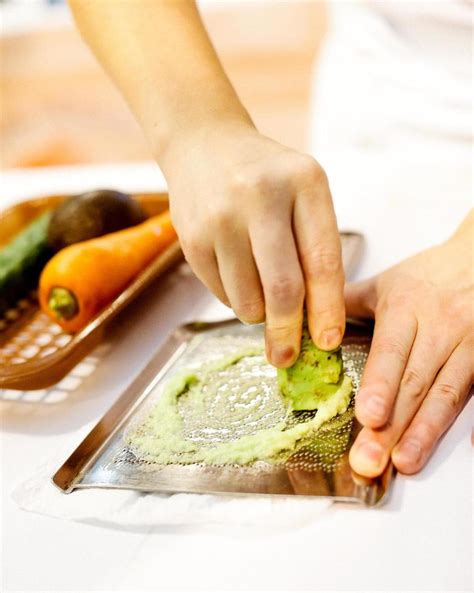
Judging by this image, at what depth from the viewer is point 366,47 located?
1.31 m

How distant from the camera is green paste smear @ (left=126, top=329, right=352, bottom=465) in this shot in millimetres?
705

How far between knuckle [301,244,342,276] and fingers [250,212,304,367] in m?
0.01

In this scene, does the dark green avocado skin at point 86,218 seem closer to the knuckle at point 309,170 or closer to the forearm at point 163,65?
the forearm at point 163,65

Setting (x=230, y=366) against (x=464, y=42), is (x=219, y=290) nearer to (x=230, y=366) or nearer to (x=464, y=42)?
(x=230, y=366)

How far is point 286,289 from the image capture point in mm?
645

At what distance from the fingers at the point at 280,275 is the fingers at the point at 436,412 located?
0.15 metres

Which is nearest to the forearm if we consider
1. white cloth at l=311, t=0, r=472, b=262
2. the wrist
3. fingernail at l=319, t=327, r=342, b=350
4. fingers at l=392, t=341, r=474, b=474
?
the wrist

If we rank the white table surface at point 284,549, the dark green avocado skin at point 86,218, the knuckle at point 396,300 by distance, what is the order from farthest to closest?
the dark green avocado skin at point 86,218 < the knuckle at point 396,300 < the white table surface at point 284,549

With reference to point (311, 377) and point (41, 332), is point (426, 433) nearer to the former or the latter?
point (311, 377)

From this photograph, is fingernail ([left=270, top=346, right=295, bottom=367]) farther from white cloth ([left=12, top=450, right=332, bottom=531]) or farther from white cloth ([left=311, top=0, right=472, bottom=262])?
white cloth ([left=311, top=0, right=472, bottom=262])

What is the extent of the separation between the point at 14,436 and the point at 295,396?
0.36m

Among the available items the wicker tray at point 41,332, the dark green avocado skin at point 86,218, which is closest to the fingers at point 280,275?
the wicker tray at point 41,332

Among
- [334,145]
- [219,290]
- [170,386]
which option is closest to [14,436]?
[170,386]

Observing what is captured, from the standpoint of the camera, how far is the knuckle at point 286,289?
2.10 ft
